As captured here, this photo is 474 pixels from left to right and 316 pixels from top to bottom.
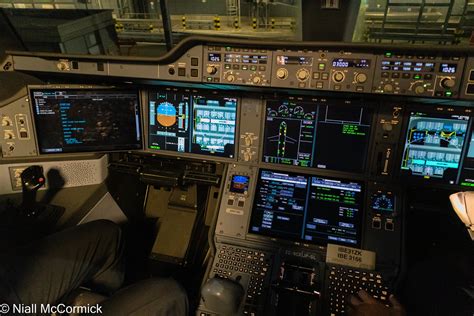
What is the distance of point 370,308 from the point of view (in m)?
1.25

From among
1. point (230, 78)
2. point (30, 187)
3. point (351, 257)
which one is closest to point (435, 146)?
→ point (351, 257)

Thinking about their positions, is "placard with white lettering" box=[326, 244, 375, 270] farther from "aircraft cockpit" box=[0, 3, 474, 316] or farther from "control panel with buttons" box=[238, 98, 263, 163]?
"control panel with buttons" box=[238, 98, 263, 163]

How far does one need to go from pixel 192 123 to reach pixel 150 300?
1135 millimetres

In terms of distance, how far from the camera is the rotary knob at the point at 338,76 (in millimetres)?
1535

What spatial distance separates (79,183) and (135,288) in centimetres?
127

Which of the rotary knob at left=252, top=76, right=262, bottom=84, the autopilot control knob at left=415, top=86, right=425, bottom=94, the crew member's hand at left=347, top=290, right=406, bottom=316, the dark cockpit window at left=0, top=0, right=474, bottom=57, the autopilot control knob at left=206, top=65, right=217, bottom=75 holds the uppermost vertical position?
the dark cockpit window at left=0, top=0, right=474, bottom=57

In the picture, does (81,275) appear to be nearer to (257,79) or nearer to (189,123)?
(189,123)

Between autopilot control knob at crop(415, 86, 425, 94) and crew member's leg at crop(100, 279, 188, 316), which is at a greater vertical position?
autopilot control knob at crop(415, 86, 425, 94)

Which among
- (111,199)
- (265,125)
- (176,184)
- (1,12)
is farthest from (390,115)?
(1,12)

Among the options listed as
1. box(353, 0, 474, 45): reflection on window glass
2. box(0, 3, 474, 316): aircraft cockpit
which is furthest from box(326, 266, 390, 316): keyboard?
box(353, 0, 474, 45): reflection on window glass

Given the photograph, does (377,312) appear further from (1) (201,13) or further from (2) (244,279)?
(1) (201,13)

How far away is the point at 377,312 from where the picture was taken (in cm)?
123

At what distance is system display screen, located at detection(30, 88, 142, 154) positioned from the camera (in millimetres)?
1912

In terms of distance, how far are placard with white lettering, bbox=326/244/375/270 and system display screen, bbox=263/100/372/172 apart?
0.42 metres
